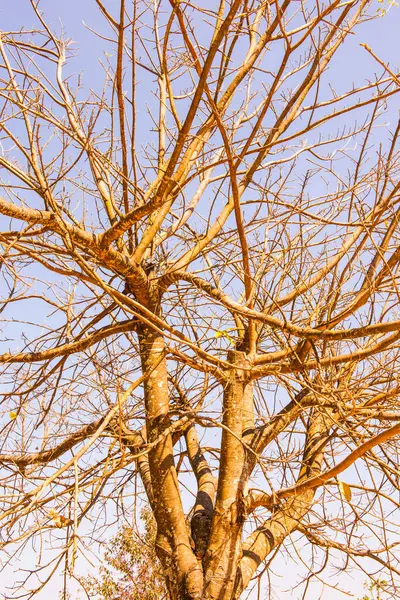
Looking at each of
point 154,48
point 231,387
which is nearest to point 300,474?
point 231,387

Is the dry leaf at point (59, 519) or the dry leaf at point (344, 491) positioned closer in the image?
the dry leaf at point (344, 491)

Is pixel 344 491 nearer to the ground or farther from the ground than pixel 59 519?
nearer to the ground

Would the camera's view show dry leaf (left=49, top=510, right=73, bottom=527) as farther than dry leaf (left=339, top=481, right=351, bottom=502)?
Yes

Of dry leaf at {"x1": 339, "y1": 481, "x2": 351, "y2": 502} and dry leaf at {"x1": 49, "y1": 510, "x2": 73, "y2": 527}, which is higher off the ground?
dry leaf at {"x1": 49, "y1": 510, "x2": 73, "y2": 527}

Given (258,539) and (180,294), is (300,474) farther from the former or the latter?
(180,294)

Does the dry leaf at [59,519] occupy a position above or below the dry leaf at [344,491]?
above

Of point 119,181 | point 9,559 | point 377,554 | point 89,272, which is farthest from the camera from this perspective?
point 119,181

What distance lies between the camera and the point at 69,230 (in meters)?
3.18

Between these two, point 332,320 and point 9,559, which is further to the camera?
point 9,559

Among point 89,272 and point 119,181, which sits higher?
point 119,181

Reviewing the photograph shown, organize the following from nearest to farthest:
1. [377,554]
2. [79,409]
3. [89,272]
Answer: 1. [89,272]
2. [377,554]
3. [79,409]

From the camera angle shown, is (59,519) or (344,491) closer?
(344,491)

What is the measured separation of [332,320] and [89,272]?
132 centimetres

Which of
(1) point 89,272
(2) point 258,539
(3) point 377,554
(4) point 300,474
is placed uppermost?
(1) point 89,272
